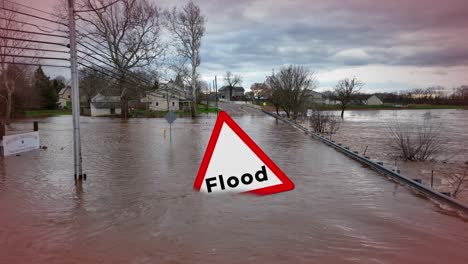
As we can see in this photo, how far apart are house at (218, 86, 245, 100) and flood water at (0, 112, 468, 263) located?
129 m

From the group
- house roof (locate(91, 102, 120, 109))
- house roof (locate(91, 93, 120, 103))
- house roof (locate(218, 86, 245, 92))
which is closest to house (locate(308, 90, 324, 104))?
house roof (locate(91, 93, 120, 103))

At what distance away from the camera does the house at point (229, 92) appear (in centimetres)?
14225

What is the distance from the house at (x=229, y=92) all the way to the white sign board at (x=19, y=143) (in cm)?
12176

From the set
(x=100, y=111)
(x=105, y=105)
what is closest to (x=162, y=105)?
(x=105, y=105)

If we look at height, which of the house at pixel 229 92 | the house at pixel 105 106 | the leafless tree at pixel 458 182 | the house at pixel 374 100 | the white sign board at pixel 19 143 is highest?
the house at pixel 229 92

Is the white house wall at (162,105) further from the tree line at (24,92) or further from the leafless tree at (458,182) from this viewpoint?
the leafless tree at (458,182)

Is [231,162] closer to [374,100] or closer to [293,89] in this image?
[293,89]

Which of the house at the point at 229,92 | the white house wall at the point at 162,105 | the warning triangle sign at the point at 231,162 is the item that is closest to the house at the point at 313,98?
the white house wall at the point at 162,105

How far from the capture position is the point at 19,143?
15320mm

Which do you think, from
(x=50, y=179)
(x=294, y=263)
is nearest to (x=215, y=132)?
(x=294, y=263)

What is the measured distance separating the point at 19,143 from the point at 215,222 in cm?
1331

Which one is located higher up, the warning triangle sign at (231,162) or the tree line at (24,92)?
the tree line at (24,92)

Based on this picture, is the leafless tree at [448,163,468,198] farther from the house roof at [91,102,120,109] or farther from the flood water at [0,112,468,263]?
the house roof at [91,102,120,109]

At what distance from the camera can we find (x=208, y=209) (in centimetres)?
682
